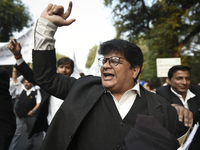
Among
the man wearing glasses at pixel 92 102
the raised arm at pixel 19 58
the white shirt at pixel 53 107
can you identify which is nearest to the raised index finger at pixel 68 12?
the man wearing glasses at pixel 92 102

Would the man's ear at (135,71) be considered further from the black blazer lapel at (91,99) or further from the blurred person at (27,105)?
the blurred person at (27,105)

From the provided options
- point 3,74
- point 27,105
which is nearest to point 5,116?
point 3,74

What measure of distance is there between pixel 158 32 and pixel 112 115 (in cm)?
1161

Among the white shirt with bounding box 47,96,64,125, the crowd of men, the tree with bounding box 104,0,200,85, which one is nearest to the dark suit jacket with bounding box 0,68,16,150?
the crowd of men

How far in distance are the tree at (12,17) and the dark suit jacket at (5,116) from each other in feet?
69.9

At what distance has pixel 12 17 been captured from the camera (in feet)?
71.8

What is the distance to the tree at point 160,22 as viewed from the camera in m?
12.2

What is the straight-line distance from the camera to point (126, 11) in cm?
1558

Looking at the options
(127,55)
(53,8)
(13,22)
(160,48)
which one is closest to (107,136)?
(127,55)

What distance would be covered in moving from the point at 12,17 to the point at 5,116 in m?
22.8

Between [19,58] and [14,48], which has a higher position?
[14,48]

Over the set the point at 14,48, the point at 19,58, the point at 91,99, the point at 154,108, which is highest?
the point at 14,48

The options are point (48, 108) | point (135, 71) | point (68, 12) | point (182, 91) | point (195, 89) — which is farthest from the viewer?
point (48, 108)

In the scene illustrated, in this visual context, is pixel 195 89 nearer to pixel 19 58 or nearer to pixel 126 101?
pixel 126 101
